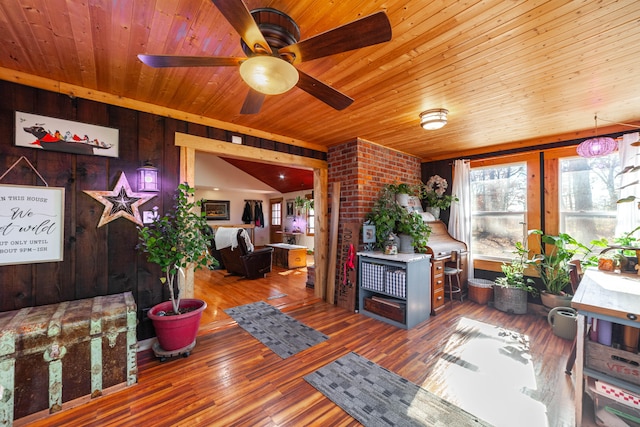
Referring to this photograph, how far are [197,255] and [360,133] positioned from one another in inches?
96.5

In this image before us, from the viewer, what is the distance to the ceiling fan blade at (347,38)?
1046 mm

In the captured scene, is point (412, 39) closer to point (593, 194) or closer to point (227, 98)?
point (227, 98)

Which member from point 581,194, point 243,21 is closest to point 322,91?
point 243,21

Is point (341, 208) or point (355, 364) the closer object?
point (355, 364)

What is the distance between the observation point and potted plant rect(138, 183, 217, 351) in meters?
2.29

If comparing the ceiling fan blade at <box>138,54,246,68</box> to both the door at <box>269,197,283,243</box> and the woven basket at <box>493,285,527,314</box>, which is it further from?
the door at <box>269,197,283,243</box>

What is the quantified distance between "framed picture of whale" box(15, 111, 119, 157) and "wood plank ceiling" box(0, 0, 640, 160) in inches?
12.7

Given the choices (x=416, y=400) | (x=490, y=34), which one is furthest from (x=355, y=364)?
(x=490, y=34)

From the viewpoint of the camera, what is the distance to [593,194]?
3277mm

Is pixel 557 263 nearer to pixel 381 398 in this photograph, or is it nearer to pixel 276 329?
pixel 381 398

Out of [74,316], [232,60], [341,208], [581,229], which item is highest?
[232,60]

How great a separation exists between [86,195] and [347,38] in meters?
2.49

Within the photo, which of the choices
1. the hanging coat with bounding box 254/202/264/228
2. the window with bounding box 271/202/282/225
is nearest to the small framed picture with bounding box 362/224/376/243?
the window with bounding box 271/202/282/225

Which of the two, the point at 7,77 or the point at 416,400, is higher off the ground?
the point at 7,77
